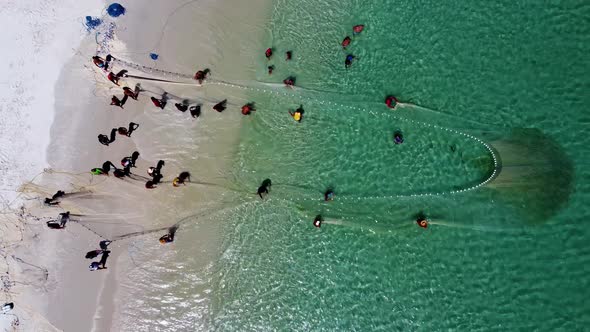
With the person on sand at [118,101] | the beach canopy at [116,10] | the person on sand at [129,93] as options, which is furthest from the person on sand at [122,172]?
the beach canopy at [116,10]

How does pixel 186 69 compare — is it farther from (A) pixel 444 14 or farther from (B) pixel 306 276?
(A) pixel 444 14

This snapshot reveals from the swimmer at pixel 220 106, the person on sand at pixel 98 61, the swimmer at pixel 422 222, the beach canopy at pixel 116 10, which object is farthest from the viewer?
the beach canopy at pixel 116 10

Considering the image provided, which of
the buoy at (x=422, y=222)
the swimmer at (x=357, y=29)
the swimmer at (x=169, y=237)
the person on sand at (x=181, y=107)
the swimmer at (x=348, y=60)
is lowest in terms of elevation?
the swimmer at (x=169, y=237)

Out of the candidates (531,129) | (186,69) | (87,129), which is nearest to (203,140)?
(186,69)

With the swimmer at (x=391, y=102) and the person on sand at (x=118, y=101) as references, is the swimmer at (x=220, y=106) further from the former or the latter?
the swimmer at (x=391, y=102)

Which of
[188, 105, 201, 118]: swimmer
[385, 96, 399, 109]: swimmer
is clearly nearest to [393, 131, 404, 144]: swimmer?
[385, 96, 399, 109]: swimmer

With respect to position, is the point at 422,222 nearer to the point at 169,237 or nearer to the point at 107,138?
the point at 169,237

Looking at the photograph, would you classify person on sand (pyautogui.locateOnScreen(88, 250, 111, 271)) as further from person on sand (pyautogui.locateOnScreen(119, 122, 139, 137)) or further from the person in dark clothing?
person on sand (pyautogui.locateOnScreen(119, 122, 139, 137))
